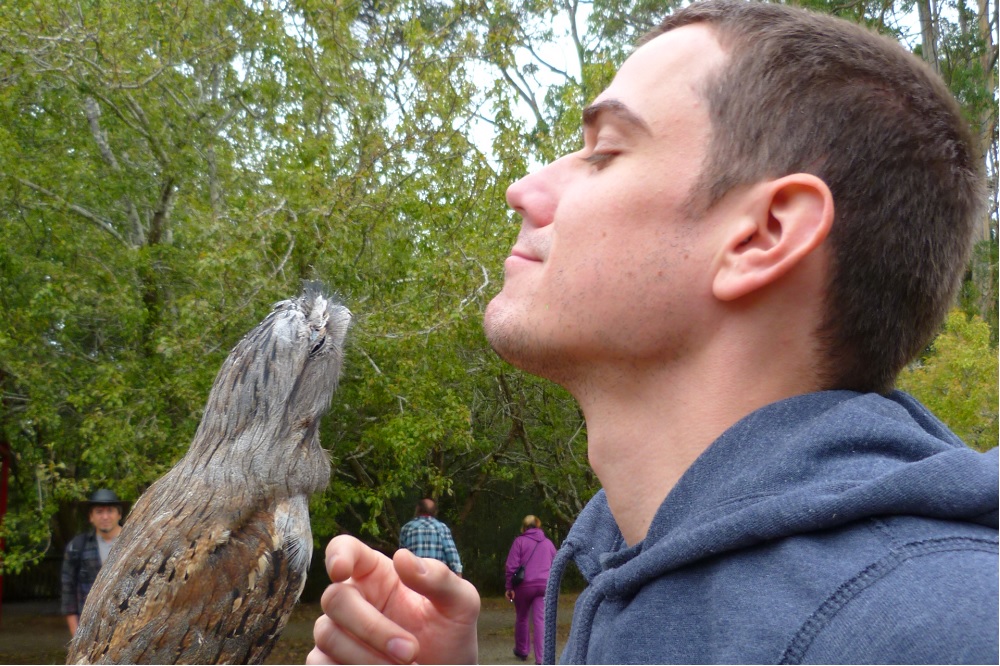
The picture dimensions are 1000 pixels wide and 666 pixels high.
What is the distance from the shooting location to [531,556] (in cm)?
809

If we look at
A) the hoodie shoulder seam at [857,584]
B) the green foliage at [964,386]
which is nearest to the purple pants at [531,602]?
the green foliage at [964,386]

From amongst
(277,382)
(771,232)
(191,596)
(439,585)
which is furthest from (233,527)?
(771,232)

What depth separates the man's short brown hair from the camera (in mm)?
962

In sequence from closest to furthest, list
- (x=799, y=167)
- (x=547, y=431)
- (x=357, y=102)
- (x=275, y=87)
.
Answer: (x=799, y=167) < (x=357, y=102) < (x=275, y=87) < (x=547, y=431)

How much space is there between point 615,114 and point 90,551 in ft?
15.7

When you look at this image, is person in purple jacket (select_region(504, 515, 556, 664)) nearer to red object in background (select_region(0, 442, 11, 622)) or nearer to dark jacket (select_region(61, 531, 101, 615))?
dark jacket (select_region(61, 531, 101, 615))

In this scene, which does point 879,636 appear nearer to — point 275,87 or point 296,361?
point 296,361

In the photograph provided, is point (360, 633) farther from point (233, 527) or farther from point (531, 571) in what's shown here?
point (531, 571)

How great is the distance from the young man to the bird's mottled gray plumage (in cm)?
149

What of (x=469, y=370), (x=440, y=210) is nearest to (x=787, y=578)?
(x=440, y=210)

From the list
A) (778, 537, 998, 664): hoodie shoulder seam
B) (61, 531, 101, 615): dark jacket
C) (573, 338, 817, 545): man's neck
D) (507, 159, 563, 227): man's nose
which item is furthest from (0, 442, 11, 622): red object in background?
(778, 537, 998, 664): hoodie shoulder seam

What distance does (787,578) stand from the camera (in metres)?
0.72

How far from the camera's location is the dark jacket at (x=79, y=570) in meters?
4.77

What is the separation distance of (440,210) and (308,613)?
24.8 feet
